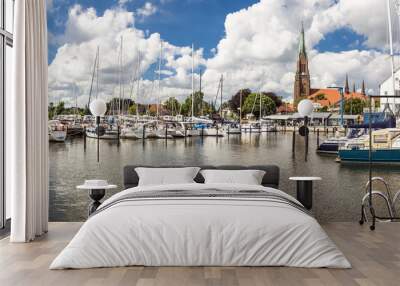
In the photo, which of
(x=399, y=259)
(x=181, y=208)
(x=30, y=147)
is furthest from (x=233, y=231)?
Result: (x=30, y=147)

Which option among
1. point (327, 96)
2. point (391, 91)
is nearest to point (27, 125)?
point (327, 96)

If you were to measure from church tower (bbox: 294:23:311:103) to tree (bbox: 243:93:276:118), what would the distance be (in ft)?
1.10

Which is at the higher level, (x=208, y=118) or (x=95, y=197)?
(x=208, y=118)

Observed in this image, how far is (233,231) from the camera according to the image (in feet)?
12.8

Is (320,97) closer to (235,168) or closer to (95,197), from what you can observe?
(235,168)

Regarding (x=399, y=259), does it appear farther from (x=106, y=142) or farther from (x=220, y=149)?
(x=106, y=142)

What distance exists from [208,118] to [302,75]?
54.5 inches

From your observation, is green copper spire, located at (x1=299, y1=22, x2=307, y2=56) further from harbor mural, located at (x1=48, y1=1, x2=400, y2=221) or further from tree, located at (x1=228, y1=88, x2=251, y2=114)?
tree, located at (x1=228, y1=88, x2=251, y2=114)

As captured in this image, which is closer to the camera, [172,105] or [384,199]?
[384,199]

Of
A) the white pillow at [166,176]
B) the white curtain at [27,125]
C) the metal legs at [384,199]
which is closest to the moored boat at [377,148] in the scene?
the metal legs at [384,199]

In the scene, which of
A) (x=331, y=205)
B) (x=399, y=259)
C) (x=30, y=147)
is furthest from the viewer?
(x=331, y=205)

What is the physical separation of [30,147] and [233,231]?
7.60ft

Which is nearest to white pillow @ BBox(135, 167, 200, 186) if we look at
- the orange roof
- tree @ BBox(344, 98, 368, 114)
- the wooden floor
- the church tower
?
the wooden floor

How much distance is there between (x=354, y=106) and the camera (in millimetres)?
6523
